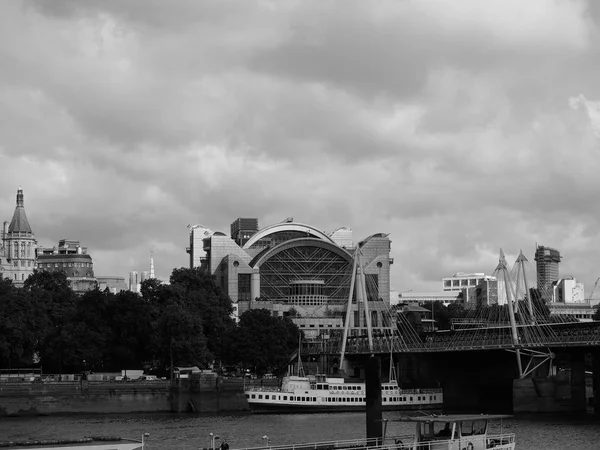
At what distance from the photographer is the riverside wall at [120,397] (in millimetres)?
135875

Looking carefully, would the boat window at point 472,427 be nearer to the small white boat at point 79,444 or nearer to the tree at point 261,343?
the small white boat at point 79,444

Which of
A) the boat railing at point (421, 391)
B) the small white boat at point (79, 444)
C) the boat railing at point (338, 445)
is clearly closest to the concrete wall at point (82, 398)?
the boat railing at point (421, 391)

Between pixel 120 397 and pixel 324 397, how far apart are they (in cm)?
A: 2610

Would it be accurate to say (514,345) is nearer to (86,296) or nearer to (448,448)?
(86,296)

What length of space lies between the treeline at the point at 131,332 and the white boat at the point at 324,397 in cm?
1347

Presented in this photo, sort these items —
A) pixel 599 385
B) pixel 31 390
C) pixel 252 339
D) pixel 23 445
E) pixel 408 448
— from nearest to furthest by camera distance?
1. pixel 23 445
2. pixel 408 448
3. pixel 31 390
4. pixel 599 385
5. pixel 252 339

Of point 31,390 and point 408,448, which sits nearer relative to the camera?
point 408,448

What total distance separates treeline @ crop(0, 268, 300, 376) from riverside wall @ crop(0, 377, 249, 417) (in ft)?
42.0

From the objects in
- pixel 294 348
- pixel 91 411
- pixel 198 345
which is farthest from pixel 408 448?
pixel 294 348

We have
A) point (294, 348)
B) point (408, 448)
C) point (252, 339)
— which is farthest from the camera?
point (294, 348)

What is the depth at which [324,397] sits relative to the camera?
496 feet

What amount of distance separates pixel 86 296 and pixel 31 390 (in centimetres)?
2990

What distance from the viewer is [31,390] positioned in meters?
136

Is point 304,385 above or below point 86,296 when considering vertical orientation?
below
